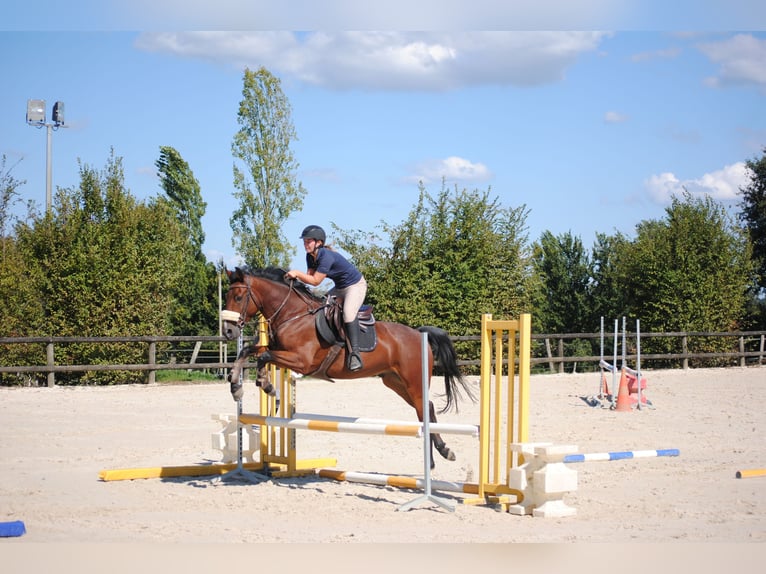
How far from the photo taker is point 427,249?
19.2 meters

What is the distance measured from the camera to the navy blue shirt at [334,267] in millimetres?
6754

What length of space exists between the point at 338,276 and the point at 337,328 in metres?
0.42

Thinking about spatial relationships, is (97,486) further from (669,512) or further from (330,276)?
(669,512)

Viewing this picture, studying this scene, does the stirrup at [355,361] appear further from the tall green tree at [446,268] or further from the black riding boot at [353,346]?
the tall green tree at [446,268]

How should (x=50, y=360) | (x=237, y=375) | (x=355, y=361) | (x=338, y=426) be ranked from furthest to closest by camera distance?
(x=50, y=360), (x=355, y=361), (x=237, y=375), (x=338, y=426)

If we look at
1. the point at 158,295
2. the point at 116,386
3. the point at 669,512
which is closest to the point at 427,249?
the point at 158,295

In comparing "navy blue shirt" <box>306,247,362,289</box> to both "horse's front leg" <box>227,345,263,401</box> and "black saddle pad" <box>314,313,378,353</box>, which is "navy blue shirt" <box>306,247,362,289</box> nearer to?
"black saddle pad" <box>314,313,378,353</box>

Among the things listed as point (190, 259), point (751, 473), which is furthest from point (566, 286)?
point (751, 473)

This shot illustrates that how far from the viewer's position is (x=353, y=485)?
6.96 m

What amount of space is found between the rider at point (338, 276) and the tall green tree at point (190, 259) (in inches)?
692

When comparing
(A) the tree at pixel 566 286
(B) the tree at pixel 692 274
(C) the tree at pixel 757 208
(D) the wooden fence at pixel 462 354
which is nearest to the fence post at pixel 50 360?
(D) the wooden fence at pixel 462 354

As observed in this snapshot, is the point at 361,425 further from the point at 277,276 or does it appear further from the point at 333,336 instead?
the point at 277,276

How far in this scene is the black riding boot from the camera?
6.73m

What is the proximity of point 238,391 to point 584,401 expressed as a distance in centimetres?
799
